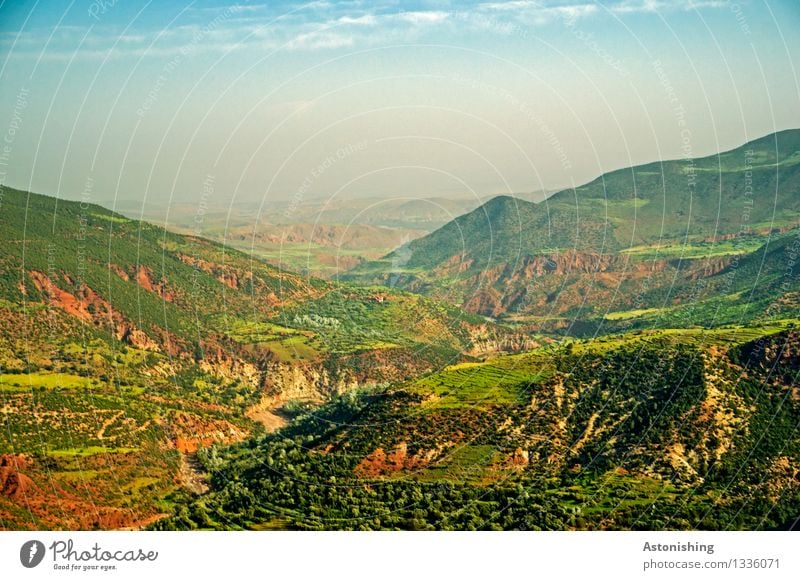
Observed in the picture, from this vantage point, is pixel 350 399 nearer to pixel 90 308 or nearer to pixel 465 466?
pixel 465 466

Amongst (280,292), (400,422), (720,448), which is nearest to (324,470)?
(400,422)

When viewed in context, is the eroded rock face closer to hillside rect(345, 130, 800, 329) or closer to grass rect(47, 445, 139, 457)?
grass rect(47, 445, 139, 457)

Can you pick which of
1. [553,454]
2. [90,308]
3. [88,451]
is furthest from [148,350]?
[553,454]

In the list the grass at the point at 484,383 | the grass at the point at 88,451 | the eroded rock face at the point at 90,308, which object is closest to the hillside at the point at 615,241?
the grass at the point at 484,383

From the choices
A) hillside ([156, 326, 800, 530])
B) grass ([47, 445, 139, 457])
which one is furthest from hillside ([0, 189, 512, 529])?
hillside ([156, 326, 800, 530])

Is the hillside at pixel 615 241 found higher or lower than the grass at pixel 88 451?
higher

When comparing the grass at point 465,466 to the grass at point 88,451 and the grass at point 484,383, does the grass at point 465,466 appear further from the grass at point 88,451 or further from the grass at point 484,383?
the grass at point 88,451
